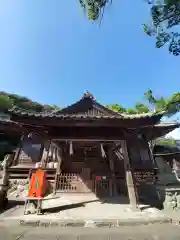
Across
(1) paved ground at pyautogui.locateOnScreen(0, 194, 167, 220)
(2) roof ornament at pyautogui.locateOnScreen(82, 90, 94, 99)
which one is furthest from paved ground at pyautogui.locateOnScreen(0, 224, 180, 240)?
(2) roof ornament at pyautogui.locateOnScreen(82, 90, 94, 99)

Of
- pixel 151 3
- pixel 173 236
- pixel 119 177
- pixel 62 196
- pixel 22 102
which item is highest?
pixel 22 102

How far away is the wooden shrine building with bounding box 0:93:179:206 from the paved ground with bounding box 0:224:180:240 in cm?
168

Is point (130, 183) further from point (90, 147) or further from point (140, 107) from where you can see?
point (140, 107)

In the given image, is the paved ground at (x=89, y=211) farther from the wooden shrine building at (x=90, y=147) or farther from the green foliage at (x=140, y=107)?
the green foliage at (x=140, y=107)

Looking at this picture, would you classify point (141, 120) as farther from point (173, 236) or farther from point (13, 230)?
point (13, 230)

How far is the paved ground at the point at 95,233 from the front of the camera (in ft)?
12.5

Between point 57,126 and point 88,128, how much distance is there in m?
1.34

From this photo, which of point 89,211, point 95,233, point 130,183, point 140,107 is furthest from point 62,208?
point 140,107

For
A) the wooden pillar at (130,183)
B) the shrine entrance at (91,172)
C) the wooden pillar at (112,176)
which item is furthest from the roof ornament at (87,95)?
the wooden pillar at (130,183)

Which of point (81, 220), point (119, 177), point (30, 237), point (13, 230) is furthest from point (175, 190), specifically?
point (13, 230)

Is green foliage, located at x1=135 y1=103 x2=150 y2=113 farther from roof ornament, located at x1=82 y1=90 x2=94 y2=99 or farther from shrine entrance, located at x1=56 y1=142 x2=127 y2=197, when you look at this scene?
roof ornament, located at x1=82 y1=90 x2=94 y2=99

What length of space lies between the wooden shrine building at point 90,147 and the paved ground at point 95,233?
1680 mm

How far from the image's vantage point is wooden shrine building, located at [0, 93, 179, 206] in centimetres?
614

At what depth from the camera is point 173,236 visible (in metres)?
3.87
